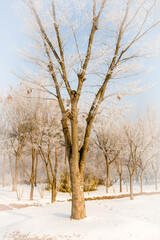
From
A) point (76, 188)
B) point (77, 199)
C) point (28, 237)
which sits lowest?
point (28, 237)

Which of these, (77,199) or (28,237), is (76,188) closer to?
(77,199)

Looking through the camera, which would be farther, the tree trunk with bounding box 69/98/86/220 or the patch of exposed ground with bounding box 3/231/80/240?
the tree trunk with bounding box 69/98/86/220

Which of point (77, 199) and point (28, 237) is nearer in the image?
point (28, 237)

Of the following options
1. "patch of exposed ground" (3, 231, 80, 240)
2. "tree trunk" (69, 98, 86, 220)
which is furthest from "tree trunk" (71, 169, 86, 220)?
"patch of exposed ground" (3, 231, 80, 240)

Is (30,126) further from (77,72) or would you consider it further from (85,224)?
(85,224)

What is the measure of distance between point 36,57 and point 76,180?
4.21 m

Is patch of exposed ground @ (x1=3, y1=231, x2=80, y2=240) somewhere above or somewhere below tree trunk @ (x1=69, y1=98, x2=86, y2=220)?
below

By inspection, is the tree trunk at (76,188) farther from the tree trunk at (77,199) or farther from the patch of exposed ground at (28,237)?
the patch of exposed ground at (28,237)

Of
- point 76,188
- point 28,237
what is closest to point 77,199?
point 76,188

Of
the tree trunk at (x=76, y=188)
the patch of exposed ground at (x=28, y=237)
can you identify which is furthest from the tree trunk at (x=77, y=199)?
the patch of exposed ground at (x=28, y=237)

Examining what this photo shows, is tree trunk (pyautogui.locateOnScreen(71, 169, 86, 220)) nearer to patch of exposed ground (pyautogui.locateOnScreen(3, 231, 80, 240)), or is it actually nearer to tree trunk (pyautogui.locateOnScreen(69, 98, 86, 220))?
tree trunk (pyautogui.locateOnScreen(69, 98, 86, 220))

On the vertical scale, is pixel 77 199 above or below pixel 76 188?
below

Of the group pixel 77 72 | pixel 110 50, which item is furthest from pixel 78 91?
pixel 110 50

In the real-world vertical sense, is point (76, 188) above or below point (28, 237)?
above
